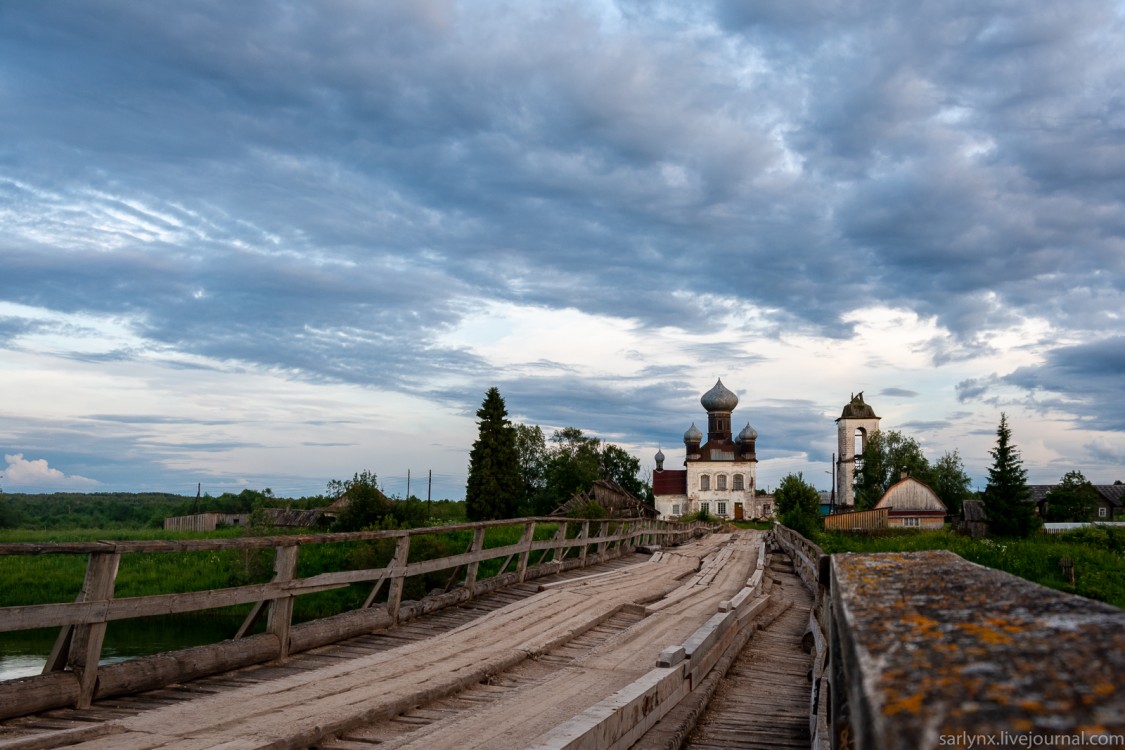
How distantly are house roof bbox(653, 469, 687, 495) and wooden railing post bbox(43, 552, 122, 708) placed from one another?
97555mm

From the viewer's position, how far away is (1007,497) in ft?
232

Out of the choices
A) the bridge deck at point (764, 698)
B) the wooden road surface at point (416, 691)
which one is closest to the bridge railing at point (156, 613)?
the wooden road surface at point (416, 691)

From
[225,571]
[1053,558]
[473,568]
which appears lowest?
[225,571]

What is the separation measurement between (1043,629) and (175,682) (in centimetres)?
664

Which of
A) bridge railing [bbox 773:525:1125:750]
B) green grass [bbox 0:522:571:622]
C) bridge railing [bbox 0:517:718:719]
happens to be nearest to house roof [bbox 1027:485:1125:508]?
green grass [bbox 0:522:571:622]

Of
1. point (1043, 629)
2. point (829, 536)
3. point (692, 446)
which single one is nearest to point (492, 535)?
point (829, 536)

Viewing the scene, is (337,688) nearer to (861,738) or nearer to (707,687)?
(707,687)

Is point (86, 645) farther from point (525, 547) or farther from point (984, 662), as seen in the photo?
point (525, 547)

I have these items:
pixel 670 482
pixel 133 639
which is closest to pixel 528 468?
pixel 670 482

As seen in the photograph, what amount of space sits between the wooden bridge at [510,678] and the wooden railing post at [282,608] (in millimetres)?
20

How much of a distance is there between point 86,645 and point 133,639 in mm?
31050

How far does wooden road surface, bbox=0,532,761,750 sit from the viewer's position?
→ 5.21 metres

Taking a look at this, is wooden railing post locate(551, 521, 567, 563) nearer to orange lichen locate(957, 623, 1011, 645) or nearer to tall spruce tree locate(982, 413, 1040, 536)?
orange lichen locate(957, 623, 1011, 645)

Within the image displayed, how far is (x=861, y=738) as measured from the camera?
4.71 feet
